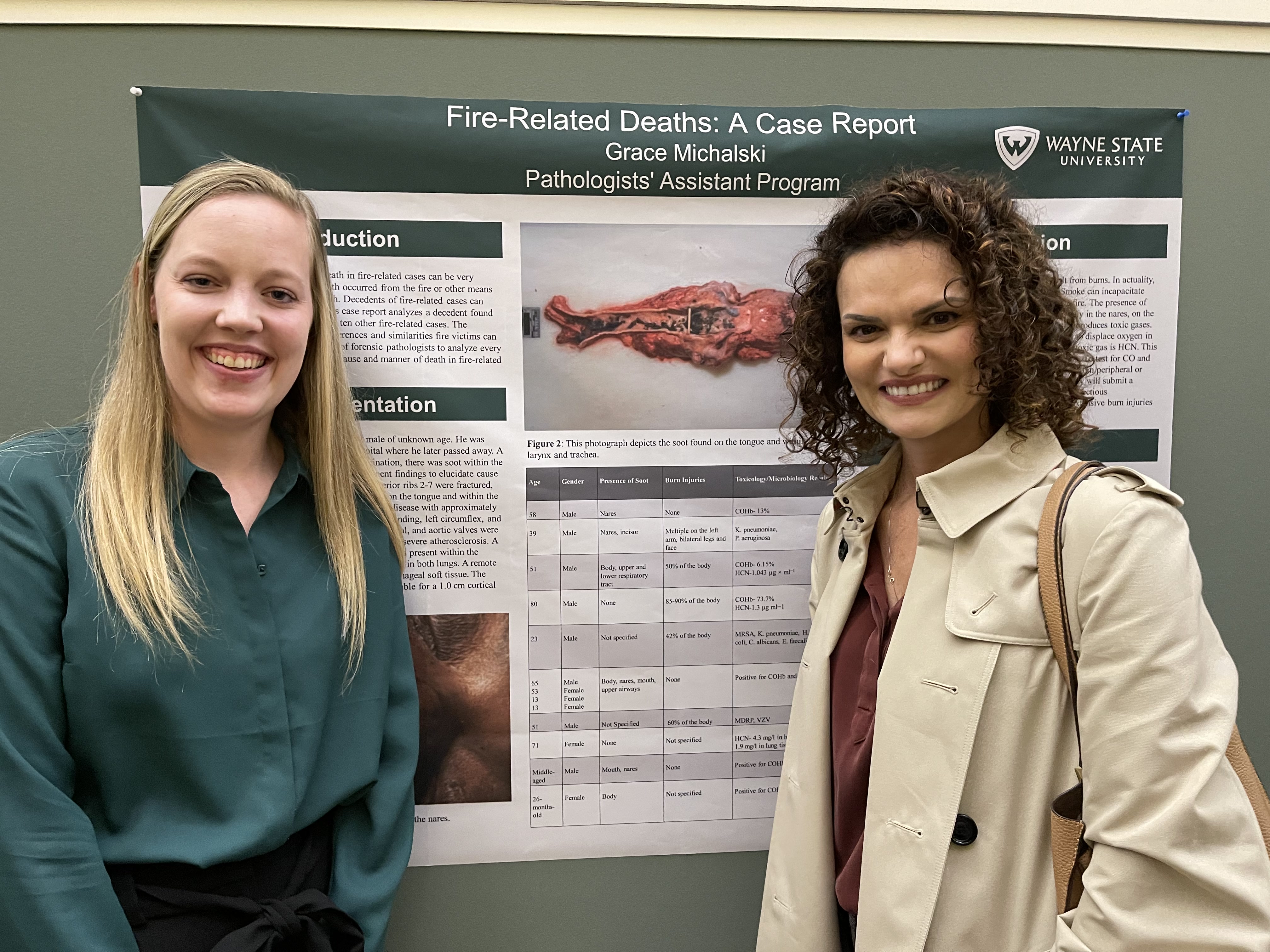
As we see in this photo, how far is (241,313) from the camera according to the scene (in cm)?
114

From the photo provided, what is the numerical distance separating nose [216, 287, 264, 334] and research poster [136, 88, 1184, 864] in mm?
320

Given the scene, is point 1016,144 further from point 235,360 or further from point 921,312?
point 235,360

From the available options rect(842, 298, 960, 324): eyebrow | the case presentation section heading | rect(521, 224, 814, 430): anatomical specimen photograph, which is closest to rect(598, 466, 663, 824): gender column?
rect(521, 224, 814, 430): anatomical specimen photograph

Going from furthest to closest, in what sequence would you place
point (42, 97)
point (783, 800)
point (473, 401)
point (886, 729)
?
point (473, 401)
point (42, 97)
point (783, 800)
point (886, 729)

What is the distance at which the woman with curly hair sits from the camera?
3.01 feet

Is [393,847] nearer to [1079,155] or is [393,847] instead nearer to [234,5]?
[234,5]

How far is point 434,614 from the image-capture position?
5.05ft

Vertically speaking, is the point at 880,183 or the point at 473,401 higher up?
the point at 880,183

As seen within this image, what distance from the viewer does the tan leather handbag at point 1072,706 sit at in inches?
38.6

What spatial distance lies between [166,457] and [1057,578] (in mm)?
1162

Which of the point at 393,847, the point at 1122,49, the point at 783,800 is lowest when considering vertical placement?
the point at 393,847

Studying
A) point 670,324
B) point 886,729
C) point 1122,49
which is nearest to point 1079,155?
point 1122,49

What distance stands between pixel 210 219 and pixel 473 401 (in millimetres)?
516

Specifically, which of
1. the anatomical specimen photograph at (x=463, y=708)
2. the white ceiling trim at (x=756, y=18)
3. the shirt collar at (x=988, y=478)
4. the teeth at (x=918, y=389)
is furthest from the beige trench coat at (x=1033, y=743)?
the white ceiling trim at (x=756, y=18)
